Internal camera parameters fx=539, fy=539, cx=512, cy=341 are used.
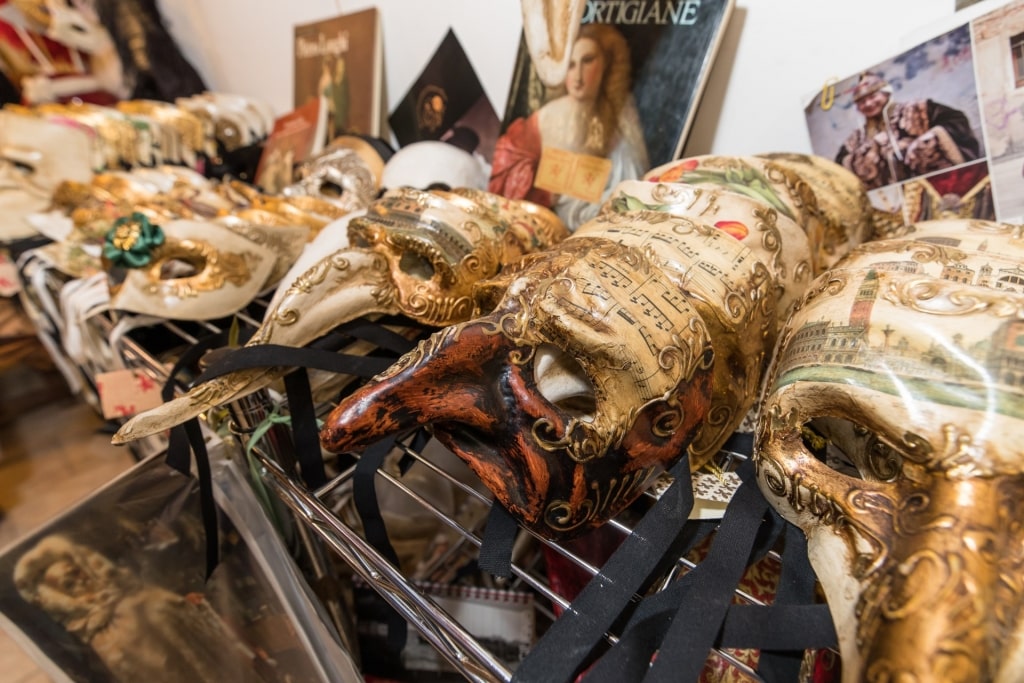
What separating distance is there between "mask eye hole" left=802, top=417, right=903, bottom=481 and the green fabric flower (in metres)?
0.84

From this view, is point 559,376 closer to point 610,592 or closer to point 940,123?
point 610,592

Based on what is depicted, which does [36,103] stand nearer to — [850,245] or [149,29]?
[149,29]

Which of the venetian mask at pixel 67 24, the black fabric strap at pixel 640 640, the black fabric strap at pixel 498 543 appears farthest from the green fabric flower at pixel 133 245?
the venetian mask at pixel 67 24

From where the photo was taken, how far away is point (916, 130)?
596 mm

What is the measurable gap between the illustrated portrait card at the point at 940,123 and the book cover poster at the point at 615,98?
0.53ft

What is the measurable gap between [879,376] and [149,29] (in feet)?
7.62

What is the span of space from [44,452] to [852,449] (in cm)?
200

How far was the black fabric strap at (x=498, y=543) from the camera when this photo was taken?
42 cm

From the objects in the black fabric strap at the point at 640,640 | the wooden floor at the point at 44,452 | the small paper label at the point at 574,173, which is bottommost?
the wooden floor at the point at 44,452

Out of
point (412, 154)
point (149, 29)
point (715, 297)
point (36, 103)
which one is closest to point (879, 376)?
point (715, 297)

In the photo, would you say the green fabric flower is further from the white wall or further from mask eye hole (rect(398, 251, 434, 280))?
the white wall

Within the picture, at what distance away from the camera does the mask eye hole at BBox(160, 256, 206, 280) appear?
31.1 inches

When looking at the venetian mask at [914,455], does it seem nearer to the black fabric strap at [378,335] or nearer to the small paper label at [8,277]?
the black fabric strap at [378,335]

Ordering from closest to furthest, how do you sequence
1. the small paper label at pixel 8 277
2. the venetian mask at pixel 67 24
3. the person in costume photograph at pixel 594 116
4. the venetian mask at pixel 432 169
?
the person in costume photograph at pixel 594 116
the venetian mask at pixel 432 169
the small paper label at pixel 8 277
the venetian mask at pixel 67 24
